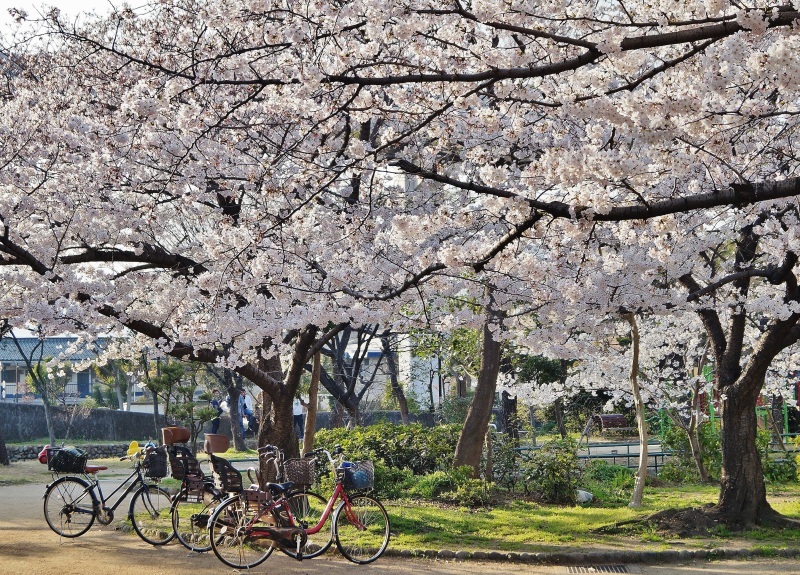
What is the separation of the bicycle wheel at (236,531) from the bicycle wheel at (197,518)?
59 cm

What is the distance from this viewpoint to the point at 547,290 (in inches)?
350

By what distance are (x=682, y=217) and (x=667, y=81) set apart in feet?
9.62

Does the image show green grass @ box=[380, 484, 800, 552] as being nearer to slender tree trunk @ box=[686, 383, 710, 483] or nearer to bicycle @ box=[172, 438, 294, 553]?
bicycle @ box=[172, 438, 294, 553]

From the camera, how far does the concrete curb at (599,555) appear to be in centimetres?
826

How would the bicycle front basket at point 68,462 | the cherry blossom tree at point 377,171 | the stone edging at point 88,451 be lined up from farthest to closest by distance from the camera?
1. the stone edging at point 88,451
2. the bicycle front basket at point 68,462
3. the cherry blossom tree at point 377,171

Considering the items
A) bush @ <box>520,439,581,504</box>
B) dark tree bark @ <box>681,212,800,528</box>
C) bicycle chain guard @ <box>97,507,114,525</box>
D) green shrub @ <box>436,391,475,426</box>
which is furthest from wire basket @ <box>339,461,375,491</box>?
green shrub @ <box>436,391,475,426</box>

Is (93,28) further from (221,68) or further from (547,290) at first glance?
(547,290)

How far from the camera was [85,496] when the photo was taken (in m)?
9.50

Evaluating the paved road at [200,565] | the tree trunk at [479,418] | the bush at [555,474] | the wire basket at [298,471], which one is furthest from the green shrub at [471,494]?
the wire basket at [298,471]

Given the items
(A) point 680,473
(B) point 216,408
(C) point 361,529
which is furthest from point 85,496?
(B) point 216,408

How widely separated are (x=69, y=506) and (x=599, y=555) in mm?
5573

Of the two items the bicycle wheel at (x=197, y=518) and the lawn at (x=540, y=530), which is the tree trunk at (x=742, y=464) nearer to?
the lawn at (x=540, y=530)

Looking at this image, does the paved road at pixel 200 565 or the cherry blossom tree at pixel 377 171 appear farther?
the paved road at pixel 200 565

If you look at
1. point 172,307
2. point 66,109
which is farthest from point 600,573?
point 66,109
